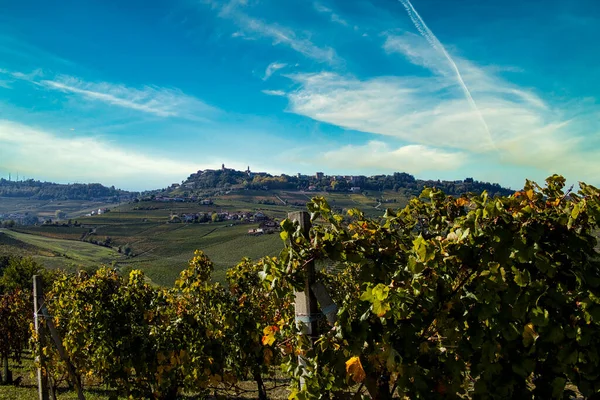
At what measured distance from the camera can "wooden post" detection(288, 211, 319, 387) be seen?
324 centimetres

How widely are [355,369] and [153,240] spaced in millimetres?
A: 94229

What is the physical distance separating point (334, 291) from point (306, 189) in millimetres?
172795

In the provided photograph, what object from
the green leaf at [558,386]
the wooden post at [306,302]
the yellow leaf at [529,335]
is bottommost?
the green leaf at [558,386]

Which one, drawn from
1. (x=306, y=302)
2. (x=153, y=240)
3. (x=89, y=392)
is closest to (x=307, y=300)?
(x=306, y=302)

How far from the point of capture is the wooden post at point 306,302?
3.24 metres

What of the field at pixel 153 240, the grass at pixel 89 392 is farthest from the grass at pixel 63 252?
the grass at pixel 89 392

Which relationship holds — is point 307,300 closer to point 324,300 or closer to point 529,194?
point 324,300

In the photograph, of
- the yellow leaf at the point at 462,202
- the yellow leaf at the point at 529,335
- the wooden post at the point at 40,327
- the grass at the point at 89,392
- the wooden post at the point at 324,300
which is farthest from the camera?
the grass at the point at 89,392

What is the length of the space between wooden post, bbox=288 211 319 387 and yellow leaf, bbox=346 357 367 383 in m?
0.37

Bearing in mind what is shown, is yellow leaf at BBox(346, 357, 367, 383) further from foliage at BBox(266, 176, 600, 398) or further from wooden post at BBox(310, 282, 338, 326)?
wooden post at BBox(310, 282, 338, 326)

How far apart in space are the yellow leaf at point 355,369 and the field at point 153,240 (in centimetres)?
5062

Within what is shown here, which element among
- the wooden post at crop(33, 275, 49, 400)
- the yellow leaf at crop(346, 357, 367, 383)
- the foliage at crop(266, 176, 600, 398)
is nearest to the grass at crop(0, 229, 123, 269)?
the wooden post at crop(33, 275, 49, 400)

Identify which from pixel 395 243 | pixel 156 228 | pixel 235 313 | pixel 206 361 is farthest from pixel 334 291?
pixel 156 228

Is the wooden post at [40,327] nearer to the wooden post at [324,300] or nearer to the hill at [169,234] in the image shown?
the wooden post at [324,300]
